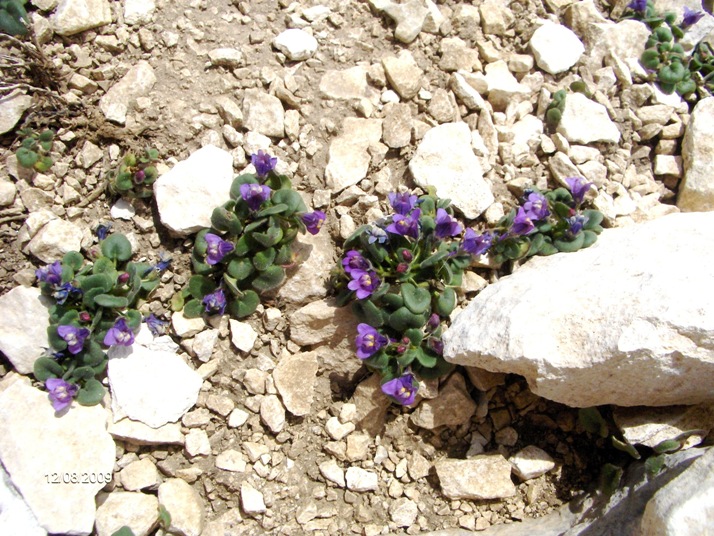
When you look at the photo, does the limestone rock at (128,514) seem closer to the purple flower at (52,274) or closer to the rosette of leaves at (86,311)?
the rosette of leaves at (86,311)

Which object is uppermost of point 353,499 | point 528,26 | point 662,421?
point 528,26

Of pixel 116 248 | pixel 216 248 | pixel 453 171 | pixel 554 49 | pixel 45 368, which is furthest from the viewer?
pixel 554 49

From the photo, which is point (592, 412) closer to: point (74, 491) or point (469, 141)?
point (469, 141)

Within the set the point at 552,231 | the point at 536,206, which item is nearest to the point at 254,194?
the point at 536,206

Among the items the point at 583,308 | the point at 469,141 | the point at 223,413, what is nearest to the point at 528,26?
the point at 469,141

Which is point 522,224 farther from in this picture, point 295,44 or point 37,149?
point 37,149

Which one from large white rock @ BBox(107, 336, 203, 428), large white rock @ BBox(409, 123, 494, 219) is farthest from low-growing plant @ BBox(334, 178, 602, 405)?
large white rock @ BBox(107, 336, 203, 428)

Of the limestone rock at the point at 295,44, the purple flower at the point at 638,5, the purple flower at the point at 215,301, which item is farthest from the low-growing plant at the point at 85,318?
the purple flower at the point at 638,5

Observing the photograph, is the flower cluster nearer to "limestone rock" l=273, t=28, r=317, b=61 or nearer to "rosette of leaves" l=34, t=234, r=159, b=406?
"rosette of leaves" l=34, t=234, r=159, b=406
